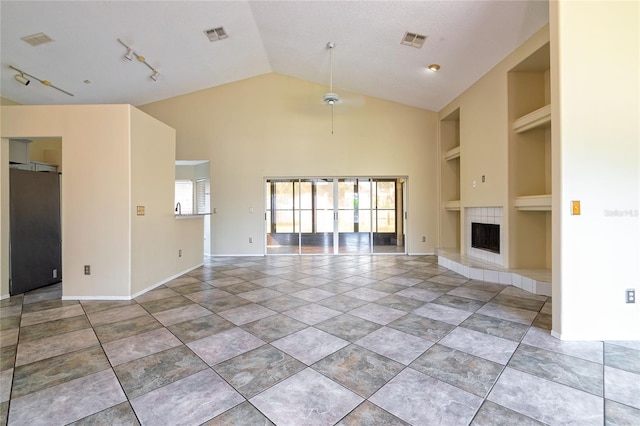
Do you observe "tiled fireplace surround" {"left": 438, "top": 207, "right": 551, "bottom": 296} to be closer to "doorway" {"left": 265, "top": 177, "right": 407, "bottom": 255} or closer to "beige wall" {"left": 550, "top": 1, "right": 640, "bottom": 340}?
"beige wall" {"left": 550, "top": 1, "right": 640, "bottom": 340}

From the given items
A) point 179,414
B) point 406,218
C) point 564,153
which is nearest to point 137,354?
point 179,414

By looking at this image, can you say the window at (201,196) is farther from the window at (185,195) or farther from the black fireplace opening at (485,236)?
the black fireplace opening at (485,236)

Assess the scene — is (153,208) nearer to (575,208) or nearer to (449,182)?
(575,208)

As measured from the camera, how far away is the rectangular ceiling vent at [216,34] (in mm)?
4919

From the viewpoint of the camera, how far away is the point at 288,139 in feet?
23.2

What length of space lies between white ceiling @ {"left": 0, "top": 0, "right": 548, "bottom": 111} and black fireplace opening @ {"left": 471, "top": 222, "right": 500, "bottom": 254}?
2.75 meters

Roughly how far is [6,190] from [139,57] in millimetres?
2881

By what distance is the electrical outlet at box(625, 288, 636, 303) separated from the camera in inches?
97.7

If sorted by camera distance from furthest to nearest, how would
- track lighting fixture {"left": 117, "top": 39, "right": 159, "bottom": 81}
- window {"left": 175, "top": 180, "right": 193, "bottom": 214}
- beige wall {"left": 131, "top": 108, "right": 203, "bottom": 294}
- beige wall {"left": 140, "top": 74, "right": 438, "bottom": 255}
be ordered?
window {"left": 175, "top": 180, "right": 193, "bottom": 214} < beige wall {"left": 140, "top": 74, "right": 438, "bottom": 255} < track lighting fixture {"left": 117, "top": 39, "right": 159, "bottom": 81} < beige wall {"left": 131, "top": 108, "right": 203, "bottom": 294}

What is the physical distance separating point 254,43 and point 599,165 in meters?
5.70

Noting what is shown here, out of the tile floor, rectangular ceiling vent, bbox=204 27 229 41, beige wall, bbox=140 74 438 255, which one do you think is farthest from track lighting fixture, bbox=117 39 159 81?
the tile floor

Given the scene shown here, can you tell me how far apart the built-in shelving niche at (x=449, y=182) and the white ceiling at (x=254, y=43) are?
842mm

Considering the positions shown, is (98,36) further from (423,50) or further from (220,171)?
(423,50)

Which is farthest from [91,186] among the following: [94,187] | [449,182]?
[449,182]
